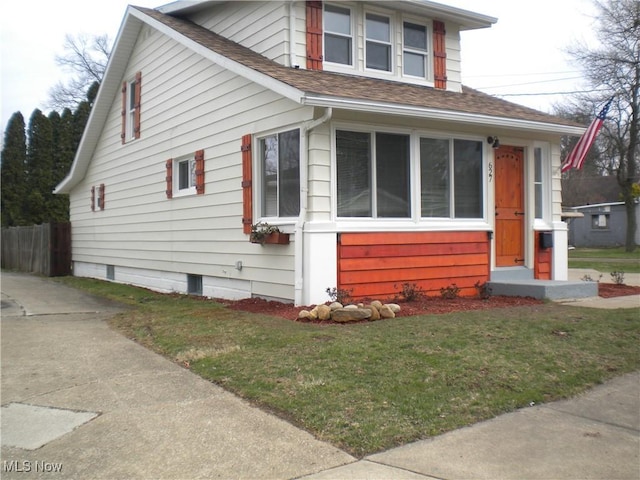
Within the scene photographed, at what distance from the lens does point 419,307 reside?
332 inches

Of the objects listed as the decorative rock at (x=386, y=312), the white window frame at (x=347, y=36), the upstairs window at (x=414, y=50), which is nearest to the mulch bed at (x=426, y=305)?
the decorative rock at (x=386, y=312)

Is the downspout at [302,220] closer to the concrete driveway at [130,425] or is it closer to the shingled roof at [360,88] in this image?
the shingled roof at [360,88]

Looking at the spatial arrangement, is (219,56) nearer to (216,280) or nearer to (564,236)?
(216,280)

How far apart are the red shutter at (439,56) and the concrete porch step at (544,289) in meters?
4.14

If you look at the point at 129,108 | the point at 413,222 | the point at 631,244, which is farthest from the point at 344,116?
the point at 631,244

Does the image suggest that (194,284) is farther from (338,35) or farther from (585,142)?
(585,142)

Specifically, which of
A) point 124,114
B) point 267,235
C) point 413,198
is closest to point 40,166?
point 124,114

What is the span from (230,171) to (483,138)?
4472 millimetres

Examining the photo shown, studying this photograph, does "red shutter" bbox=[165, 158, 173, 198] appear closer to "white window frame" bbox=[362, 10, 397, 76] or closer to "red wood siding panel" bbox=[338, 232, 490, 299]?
"white window frame" bbox=[362, 10, 397, 76]

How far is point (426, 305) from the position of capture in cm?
862

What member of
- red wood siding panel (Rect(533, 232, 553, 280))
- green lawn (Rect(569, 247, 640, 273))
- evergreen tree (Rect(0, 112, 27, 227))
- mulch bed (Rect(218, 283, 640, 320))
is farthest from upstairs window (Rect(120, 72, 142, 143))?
evergreen tree (Rect(0, 112, 27, 227))

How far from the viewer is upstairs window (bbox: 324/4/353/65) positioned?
1032 cm

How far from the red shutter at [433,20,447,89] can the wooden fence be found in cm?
1421

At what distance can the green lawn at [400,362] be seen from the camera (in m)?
4.27
